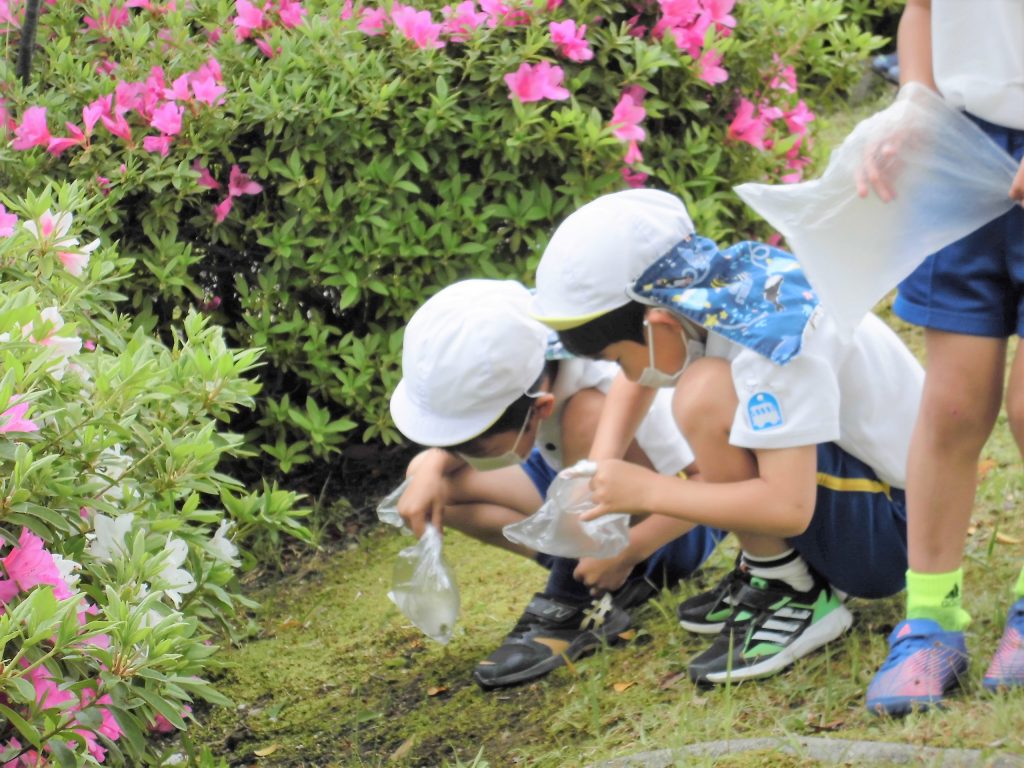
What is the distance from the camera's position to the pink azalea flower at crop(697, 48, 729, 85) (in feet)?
12.7

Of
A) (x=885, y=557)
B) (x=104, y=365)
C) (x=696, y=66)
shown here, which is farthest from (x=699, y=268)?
(x=696, y=66)

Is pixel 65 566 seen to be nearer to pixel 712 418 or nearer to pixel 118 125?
pixel 712 418

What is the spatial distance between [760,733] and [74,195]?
163 cm

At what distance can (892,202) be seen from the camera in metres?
2.28

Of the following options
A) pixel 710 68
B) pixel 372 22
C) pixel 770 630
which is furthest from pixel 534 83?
pixel 770 630

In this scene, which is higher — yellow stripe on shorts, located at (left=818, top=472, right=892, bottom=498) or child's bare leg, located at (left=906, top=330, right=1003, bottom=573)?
child's bare leg, located at (left=906, top=330, right=1003, bottom=573)

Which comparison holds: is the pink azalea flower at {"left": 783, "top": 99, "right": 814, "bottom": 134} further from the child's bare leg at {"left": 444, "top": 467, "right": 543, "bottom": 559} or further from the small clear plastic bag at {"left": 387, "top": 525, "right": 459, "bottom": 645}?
the small clear plastic bag at {"left": 387, "top": 525, "right": 459, "bottom": 645}

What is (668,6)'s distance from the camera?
3.89 meters

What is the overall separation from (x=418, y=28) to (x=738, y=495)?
1.68 metres

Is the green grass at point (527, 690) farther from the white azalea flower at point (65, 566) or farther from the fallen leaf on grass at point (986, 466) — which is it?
the white azalea flower at point (65, 566)

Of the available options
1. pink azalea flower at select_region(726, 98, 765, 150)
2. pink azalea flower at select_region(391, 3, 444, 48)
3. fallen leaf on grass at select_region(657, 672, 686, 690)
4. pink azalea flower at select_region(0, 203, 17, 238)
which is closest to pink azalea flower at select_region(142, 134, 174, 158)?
pink azalea flower at select_region(391, 3, 444, 48)

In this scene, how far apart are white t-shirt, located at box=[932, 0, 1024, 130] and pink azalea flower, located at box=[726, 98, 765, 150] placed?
176cm

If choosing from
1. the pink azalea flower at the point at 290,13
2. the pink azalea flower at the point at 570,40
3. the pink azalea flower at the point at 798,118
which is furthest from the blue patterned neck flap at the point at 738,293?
the pink azalea flower at the point at 798,118

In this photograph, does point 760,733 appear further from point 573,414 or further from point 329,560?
point 329,560
